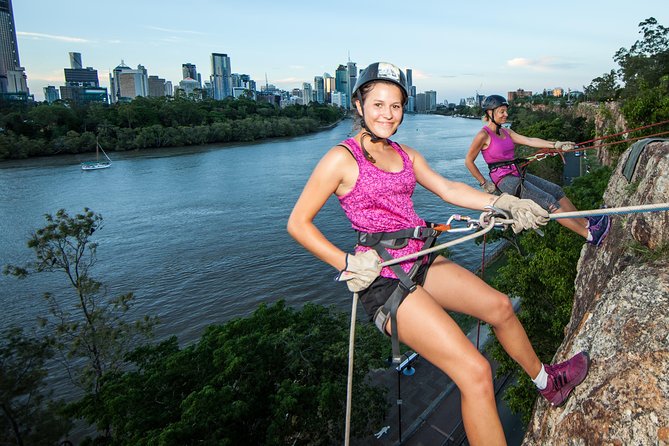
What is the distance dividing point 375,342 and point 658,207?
11.6 m

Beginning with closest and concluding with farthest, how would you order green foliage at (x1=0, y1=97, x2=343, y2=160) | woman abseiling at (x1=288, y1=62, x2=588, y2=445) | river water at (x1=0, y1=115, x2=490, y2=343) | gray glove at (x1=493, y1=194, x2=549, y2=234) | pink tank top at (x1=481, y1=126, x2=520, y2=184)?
woman abseiling at (x1=288, y1=62, x2=588, y2=445)
gray glove at (x1=493, y1=194, x2=549, y2=234)
pink tank top at (x1=481, y1=126, x2=520, y2=184)
river water at (x1=0, y1=115, x2=490, y2=343)
green foliage at (x1=0, y1=97, x2=343, y2=160)

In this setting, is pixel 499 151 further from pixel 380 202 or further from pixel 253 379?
pixel 253 379

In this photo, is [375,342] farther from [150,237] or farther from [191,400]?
[150,237]

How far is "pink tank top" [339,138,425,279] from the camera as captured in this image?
2.77 m

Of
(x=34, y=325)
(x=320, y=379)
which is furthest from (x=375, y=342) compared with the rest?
(x=34, y=325)

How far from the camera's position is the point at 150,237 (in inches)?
1363

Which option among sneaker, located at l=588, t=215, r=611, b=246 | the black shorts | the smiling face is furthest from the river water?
the smiling face

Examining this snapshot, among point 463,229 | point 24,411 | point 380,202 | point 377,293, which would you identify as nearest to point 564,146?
point 463,229

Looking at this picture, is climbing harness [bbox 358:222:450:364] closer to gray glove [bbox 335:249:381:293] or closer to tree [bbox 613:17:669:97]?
gray glove [bbox 335:249:381:293]

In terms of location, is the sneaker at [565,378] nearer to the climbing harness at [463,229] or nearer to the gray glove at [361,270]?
the climbing harness at [463,229]

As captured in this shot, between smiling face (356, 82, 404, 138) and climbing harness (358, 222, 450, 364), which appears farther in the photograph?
smiling face (356, 82, 404, 138)

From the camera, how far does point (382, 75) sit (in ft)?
9.31

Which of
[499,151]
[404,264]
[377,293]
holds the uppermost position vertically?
[499,151]

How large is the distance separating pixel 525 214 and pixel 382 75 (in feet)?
4.53
